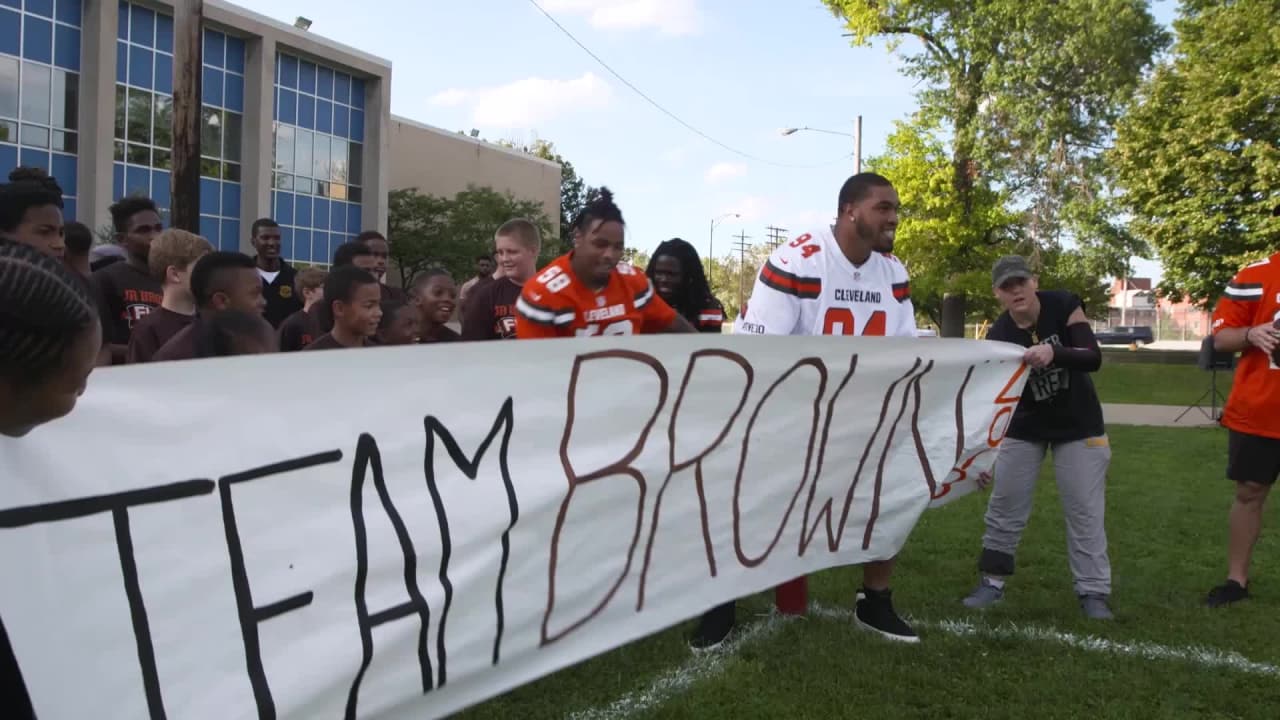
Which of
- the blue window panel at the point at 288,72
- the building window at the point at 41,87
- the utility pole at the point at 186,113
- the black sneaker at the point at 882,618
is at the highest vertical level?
the blue window panel at the point at 288,72

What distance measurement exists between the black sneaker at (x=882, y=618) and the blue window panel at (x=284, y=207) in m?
35.3

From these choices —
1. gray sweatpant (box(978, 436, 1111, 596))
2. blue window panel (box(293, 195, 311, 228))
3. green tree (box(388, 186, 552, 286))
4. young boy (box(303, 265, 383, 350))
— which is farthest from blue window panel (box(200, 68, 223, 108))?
gray sweatpant (box(978, 436, 1111, 596))

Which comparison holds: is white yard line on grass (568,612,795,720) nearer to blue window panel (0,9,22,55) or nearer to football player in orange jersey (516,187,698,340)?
football player in orange jersey (516,187,698,340)

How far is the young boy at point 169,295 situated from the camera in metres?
4.32

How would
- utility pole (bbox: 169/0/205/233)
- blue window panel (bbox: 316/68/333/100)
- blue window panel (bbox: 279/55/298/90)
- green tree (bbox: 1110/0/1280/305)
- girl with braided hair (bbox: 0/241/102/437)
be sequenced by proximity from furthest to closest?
blue window panel (bbox: 316/68/333/100) < blue window panel (bbox: 279/55/298/90) < green tree (bbox: 1110/0/1280/305) < utility pole (bbox: 169/0/205/233) < girl with braided hair (bbox: 0/241/102/437)

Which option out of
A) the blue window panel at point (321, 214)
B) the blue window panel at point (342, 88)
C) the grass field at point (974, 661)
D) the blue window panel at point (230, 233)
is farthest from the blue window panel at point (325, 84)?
the grass field at point (974, 661)

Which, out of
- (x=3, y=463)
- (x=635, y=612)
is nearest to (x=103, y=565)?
(x=3, y=463)

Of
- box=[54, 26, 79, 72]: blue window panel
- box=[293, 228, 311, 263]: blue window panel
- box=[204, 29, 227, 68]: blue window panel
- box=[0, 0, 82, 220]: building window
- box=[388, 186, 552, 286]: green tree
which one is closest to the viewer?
box=[0, 0, 82, 220]: building window

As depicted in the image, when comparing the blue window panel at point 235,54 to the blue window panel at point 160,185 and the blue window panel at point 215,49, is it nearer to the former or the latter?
the blue window panel at point 215,49

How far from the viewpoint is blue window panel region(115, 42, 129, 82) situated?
101 ft

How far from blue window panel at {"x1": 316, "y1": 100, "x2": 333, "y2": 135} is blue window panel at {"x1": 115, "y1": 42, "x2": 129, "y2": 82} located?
837 cm

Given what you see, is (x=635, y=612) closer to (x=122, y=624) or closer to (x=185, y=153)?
(x=122, y=624)

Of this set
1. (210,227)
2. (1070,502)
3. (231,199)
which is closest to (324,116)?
(231,199)

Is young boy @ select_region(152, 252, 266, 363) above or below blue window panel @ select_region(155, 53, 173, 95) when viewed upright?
below
